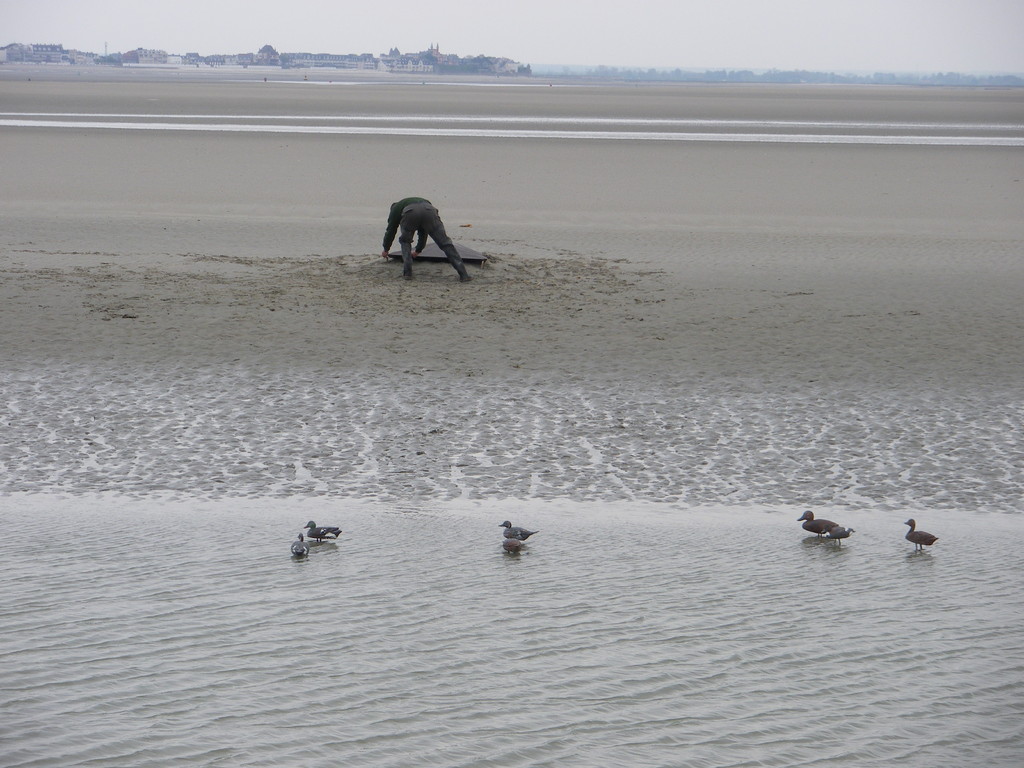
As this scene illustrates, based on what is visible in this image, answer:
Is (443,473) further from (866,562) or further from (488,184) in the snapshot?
(488,184)

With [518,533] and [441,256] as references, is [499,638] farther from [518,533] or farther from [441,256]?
[441,256]

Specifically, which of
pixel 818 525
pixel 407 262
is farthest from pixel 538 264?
pixel 818 525

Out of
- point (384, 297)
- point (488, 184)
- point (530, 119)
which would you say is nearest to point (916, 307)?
point (384, 297)

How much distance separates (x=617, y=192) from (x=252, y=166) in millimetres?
9889

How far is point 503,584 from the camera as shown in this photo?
6324 millimetres

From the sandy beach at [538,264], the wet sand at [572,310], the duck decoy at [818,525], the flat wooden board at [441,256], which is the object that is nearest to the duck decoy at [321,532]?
the wet sand at [572,310]

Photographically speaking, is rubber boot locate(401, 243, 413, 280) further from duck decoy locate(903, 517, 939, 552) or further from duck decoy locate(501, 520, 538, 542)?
duck decoy locate(903, 517, 939, 552)

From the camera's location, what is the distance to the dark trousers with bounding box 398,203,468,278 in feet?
47.8

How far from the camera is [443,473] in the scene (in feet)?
27.6

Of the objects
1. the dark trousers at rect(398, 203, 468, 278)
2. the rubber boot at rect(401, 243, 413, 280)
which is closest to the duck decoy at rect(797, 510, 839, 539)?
the dark trousers at rect(398, 203, 468, 278)

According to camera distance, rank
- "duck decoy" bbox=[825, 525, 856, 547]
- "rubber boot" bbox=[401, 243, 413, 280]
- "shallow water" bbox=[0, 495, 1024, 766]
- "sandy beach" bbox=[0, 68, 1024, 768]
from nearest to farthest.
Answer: "shallow water" bbox=[0, 495, 1024, 766] < "sandy beach" bbox=[0, 68, 1024, 768] < "duck decoy" bbox=[825, 525, 856, 547] < "rubber boot" bbox=[401, 243, 413, 280]

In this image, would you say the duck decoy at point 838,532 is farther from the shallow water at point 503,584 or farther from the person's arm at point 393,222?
the person's arm at point 393,222

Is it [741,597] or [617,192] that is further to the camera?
[617,192]

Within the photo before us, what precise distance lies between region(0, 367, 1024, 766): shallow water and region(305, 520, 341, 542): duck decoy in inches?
4.0
